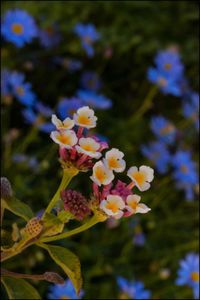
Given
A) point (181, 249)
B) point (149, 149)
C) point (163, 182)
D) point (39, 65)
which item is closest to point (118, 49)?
point (39, 65)

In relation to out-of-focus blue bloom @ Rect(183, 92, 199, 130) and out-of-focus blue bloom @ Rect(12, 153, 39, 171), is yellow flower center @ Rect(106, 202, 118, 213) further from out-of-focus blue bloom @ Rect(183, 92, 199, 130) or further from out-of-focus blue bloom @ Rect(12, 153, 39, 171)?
out-of-focus blue bloom @ Rect(183, 92, 199, 130)

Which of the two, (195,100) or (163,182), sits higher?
(195,100)

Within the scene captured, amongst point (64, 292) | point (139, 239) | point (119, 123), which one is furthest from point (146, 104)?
point (64, 292)

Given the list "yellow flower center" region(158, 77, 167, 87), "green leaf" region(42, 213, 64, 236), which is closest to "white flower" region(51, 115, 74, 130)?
"green leaf" region(42, 213, 64, 236)

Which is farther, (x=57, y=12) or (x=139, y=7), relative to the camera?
(x=139, y=7)

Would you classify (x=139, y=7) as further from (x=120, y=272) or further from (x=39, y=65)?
(x=120, y=272)

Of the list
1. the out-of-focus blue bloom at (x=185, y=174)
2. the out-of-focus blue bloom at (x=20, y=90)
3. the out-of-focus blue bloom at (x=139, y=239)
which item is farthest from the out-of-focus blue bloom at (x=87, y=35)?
the out-of-focus blue bloom at (x=139, y=239)
